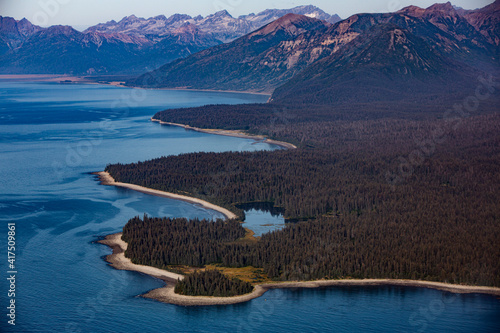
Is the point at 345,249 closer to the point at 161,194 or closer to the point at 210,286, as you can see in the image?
the point at 210,286

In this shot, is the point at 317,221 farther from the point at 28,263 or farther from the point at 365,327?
the point at 28,263

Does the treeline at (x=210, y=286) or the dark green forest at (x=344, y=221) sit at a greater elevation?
the dark green forest at (x=344, y=221)

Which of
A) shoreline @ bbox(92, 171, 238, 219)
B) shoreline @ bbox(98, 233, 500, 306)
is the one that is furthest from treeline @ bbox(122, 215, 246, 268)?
shoreline @ bbox(92, 171, 238, 219)

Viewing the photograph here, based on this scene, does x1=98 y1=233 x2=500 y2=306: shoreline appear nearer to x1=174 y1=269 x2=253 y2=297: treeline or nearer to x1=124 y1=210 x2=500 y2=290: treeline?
x1=174 y1=269 x2=253 y2=297: treeline

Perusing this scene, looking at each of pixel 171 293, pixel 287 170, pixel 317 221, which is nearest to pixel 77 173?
pixel 287 170

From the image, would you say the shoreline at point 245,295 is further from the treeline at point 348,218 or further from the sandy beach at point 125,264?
the treeline at point 348,218

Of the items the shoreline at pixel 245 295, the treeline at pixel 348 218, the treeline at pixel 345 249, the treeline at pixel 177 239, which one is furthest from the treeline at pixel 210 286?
the treeline at pixel 177 239

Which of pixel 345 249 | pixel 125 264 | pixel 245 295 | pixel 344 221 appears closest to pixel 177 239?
pixel 125 264

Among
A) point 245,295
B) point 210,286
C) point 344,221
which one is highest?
point 344,221
